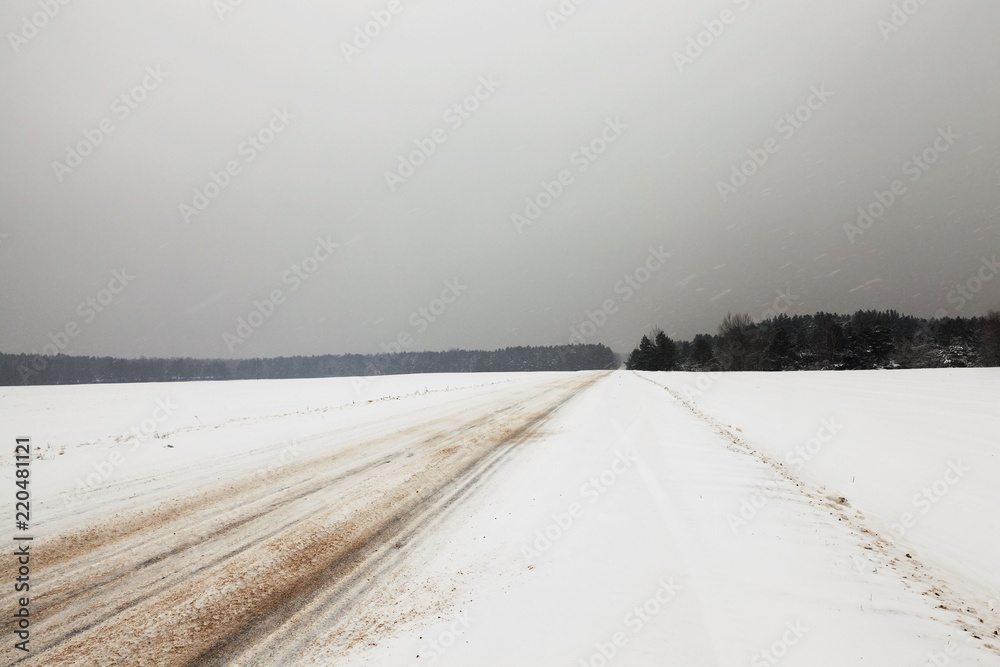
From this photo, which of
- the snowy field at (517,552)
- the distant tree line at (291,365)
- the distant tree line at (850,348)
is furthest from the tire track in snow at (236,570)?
the distant tree line at (291,365)

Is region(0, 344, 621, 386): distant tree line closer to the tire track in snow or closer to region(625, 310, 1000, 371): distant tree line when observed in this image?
region(625, 310, 1000, 371): distant tree line

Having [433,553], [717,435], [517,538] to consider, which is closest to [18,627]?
[433,553]

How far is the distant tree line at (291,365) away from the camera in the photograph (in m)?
92.4

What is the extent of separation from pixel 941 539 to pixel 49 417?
30.5 metres

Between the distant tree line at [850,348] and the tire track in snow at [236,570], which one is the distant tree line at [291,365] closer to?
the distant tree line at [850,348]

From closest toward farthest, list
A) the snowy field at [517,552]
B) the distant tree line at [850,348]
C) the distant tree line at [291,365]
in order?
1. the snowy field at [517,552]
2. the distant tree line at [850,348]
3. the distant tree line at [291,365]

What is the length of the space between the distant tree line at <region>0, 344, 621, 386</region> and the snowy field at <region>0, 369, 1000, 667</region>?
94320mm

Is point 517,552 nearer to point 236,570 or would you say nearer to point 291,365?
point 236,570

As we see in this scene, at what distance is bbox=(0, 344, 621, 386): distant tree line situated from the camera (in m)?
92.4


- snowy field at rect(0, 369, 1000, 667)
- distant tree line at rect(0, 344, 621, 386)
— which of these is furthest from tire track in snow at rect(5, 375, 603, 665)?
distant tree line at rect(0, 344, 621, 386)

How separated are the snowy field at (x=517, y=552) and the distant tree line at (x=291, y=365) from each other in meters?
94.3

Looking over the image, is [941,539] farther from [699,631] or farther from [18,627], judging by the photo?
[18,627]

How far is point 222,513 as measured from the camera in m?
5.86

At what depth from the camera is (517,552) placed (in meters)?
4.69
